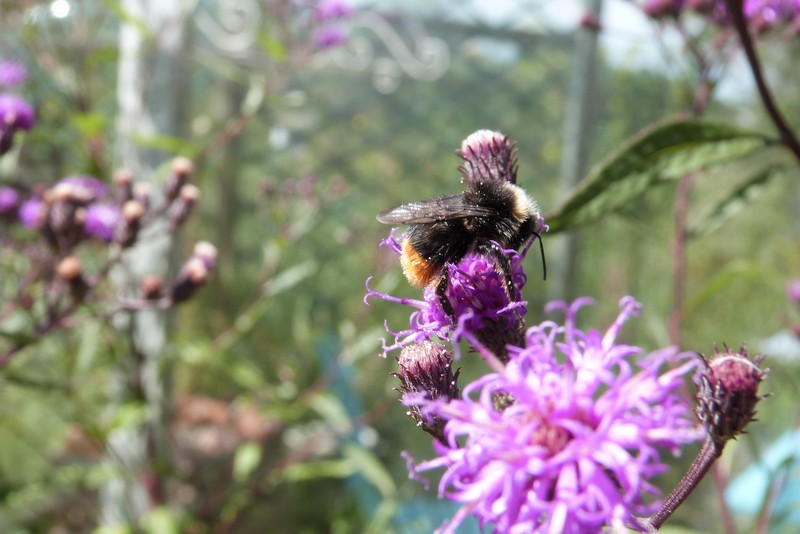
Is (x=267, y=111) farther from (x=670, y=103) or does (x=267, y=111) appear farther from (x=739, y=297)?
(x=739, y=297)

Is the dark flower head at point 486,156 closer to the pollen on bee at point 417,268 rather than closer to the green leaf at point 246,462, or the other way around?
the pollen on bee at point 417,268

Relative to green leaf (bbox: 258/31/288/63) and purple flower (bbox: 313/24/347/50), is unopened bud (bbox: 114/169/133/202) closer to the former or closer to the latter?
green leaf (bbox: 258/31/288/63)

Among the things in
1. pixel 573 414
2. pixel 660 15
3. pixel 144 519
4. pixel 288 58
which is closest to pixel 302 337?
pixel 144 519

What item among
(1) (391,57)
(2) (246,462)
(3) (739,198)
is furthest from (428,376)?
(1) (391,57)

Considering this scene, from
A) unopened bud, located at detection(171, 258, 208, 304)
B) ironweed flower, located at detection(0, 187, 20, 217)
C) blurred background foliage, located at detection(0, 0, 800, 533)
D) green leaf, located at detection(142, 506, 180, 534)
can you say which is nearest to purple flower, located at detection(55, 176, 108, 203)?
→ ironweed flower, located at detection(0, 187, 20, 217)

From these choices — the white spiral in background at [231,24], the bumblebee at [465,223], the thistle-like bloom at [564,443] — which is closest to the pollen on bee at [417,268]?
the bumblebee at [465,223]
